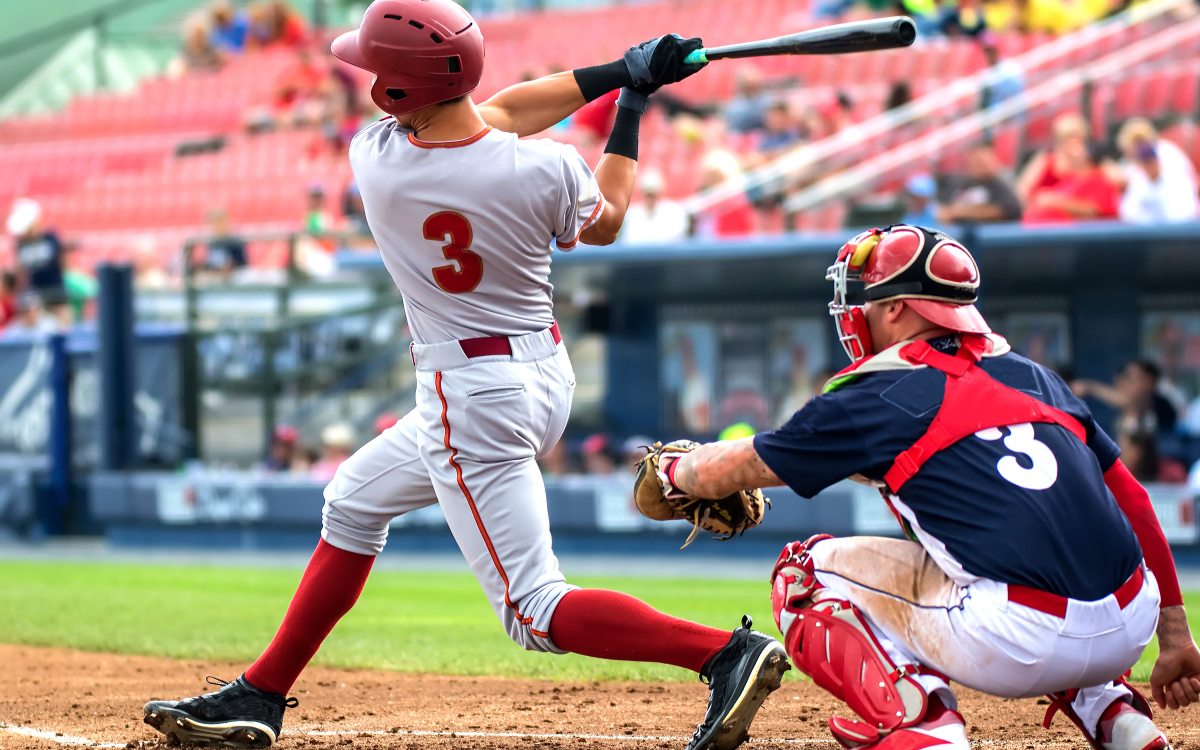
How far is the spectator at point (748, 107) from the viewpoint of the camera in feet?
38.8

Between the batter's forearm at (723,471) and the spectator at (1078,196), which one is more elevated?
the spectator at (1078,196)

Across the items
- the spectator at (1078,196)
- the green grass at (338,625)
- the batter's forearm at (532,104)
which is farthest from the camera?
the spectator at (1078,196)

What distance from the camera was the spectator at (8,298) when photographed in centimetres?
1221

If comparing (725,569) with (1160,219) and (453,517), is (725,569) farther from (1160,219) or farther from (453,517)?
(453,517)

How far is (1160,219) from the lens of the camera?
8.07m

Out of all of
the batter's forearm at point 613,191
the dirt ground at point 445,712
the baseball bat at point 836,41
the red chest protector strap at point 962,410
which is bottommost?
the dirt ground at point 445,712

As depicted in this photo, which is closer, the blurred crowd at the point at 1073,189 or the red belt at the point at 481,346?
the red belt at the point at 481,346

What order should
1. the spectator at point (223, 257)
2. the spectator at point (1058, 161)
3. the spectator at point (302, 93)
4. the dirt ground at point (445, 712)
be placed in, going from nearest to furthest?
the dirt ground at point (445, 712) → the spectator at point (1058, 161) → the spectator at point (223, 257) → the spectator at point (302, 93)

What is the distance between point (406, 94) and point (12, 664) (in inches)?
129

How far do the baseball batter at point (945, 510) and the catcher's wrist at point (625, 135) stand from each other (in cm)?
58

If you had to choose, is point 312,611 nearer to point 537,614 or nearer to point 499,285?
point 537,614

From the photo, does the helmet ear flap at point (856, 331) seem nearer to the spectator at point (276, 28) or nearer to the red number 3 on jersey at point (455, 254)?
the red number 3 on jersey at point (455, 254)

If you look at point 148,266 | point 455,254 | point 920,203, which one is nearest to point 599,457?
point 920,203

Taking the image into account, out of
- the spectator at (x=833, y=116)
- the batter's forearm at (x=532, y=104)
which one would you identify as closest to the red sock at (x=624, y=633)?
the batter's forearm at (x=532, y=104)
